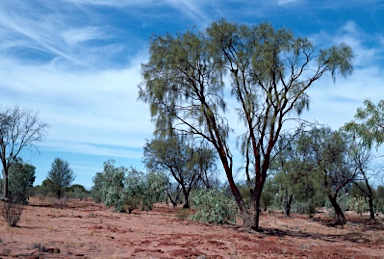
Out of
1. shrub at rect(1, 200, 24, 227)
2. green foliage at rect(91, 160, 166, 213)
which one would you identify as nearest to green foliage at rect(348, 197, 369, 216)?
green foliage at rect(91, 160, 166, 213)

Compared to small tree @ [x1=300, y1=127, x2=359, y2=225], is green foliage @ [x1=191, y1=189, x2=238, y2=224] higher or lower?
lower

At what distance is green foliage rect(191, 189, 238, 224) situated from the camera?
23.3 m

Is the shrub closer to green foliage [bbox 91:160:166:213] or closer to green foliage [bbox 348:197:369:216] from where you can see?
green foliage [bbox 91:160:166:213]

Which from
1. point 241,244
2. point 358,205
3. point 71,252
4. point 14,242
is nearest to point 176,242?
point 241,244

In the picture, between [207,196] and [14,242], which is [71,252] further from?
[207,196]

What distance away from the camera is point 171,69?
68.8 feet

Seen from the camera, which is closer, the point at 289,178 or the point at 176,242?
the point at 176,242

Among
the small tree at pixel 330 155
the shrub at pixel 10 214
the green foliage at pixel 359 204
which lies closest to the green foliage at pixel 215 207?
the small tree at pixel 330 155

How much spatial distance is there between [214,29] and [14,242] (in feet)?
45.6

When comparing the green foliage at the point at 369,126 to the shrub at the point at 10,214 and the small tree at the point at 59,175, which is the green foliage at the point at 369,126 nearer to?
the shrub at the point at 10,214

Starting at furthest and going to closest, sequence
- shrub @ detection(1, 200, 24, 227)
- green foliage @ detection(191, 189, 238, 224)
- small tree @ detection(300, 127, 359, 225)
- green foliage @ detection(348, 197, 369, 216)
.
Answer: green foliage @ detection(348, 197, 369, 216) → small tree @ detection(300, 127, 359, 225) → green foliage @ detection(191, 189, 238, 224) → shrub @ detection(1, 200, 24, 227)

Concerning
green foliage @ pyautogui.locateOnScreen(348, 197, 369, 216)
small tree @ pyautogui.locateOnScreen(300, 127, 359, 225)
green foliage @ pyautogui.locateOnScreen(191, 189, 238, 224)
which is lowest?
green foliage @ pyautogui.locateOnScreen(191, 189, 238, 224)

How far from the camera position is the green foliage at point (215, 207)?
2328 cm

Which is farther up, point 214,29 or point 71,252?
point 214,29
